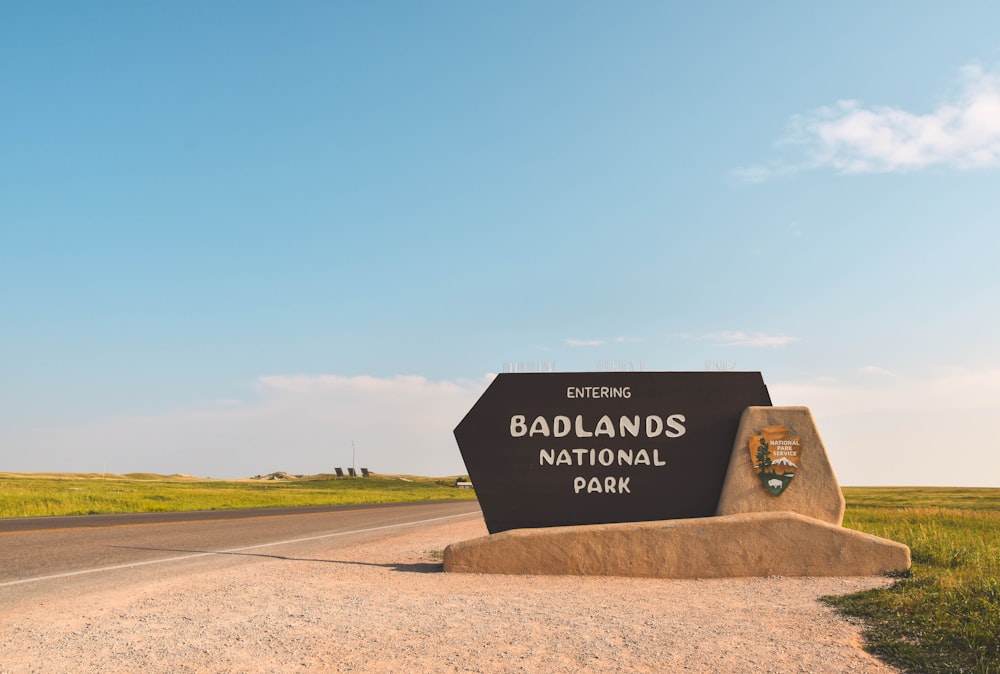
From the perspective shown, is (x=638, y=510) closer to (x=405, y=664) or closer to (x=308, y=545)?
(x=405, y=664)

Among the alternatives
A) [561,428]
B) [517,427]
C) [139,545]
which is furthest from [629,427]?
[139,545]

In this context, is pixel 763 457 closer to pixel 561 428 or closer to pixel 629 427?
pixel 629 427

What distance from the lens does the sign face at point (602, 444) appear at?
38.6 ft

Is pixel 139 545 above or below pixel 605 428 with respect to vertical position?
below

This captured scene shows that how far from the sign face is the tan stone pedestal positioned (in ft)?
2.27

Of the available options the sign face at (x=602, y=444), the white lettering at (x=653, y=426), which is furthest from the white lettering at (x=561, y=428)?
the white lettering at (x=653, y=426)

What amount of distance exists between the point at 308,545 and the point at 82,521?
11.0 metres

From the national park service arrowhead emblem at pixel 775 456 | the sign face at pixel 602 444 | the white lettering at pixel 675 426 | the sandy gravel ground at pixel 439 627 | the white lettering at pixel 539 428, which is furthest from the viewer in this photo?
the white lettering at pixel 539 428

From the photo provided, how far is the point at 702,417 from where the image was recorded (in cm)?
1189

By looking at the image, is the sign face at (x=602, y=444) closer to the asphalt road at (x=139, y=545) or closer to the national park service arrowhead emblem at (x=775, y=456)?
the national park service arrowhead emblem at (x=775, y=456)

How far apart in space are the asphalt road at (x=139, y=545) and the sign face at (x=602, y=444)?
429 centimetres

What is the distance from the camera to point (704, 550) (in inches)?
422

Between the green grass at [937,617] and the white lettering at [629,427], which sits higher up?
the white lettering at [629,427]

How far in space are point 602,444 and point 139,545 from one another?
10197mm
